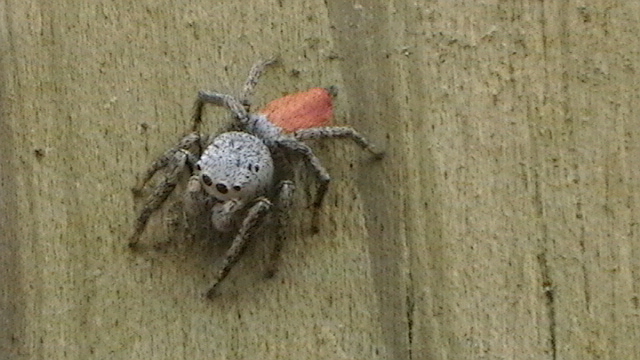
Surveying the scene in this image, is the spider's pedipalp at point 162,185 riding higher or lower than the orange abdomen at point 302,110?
lower

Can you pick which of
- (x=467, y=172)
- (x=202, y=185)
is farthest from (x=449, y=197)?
(x=202, y=185)

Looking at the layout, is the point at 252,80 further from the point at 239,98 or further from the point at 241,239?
the point at 241,239

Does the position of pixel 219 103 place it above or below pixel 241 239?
above

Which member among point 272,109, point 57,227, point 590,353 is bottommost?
point 590,353

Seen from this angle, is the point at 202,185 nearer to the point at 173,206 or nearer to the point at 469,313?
the point at 173,206

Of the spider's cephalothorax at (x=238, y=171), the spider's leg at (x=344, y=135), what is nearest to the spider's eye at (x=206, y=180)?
the spider's cephalothorax at (x=238, y=171)

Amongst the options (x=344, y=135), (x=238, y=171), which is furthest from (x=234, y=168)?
(x=344, y=135)

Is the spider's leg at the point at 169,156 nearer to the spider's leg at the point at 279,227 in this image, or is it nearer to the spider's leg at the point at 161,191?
the spider's leg at the point at 161,191
